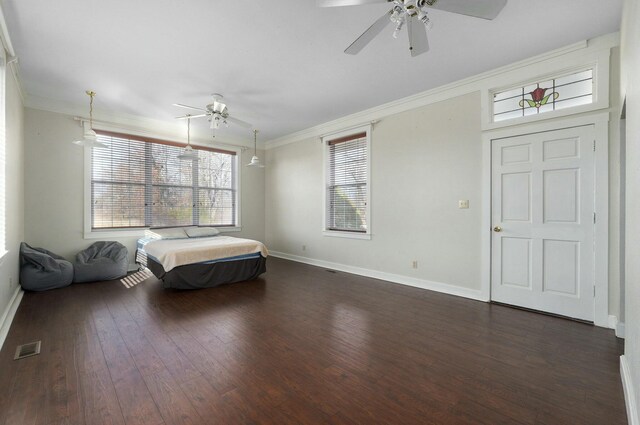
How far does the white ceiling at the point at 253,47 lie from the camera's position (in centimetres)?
248

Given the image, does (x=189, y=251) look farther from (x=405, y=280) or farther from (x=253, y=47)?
(x=405, y=280)

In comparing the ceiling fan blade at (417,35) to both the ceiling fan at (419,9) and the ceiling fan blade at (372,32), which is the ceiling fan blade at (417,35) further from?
the ceiling fan blade at (372,32)

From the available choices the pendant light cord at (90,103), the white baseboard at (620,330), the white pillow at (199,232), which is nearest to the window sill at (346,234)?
the white pillow at (199,232)

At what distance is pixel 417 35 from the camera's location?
2.14 m

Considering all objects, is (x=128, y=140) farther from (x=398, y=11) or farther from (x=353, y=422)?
(x=353, y=422)

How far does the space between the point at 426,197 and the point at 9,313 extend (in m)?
5.16

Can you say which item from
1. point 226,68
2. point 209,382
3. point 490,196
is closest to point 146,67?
point 226,68

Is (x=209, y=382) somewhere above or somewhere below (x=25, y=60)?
below

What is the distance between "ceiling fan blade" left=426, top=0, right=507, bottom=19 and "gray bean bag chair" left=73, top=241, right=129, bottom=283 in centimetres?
539

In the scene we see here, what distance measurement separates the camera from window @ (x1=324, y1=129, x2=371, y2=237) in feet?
16.9

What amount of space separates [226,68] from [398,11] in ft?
7.40

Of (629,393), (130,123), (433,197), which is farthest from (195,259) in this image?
(629,393)

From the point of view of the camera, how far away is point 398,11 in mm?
1976

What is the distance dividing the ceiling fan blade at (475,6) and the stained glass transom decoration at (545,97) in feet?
6.70
